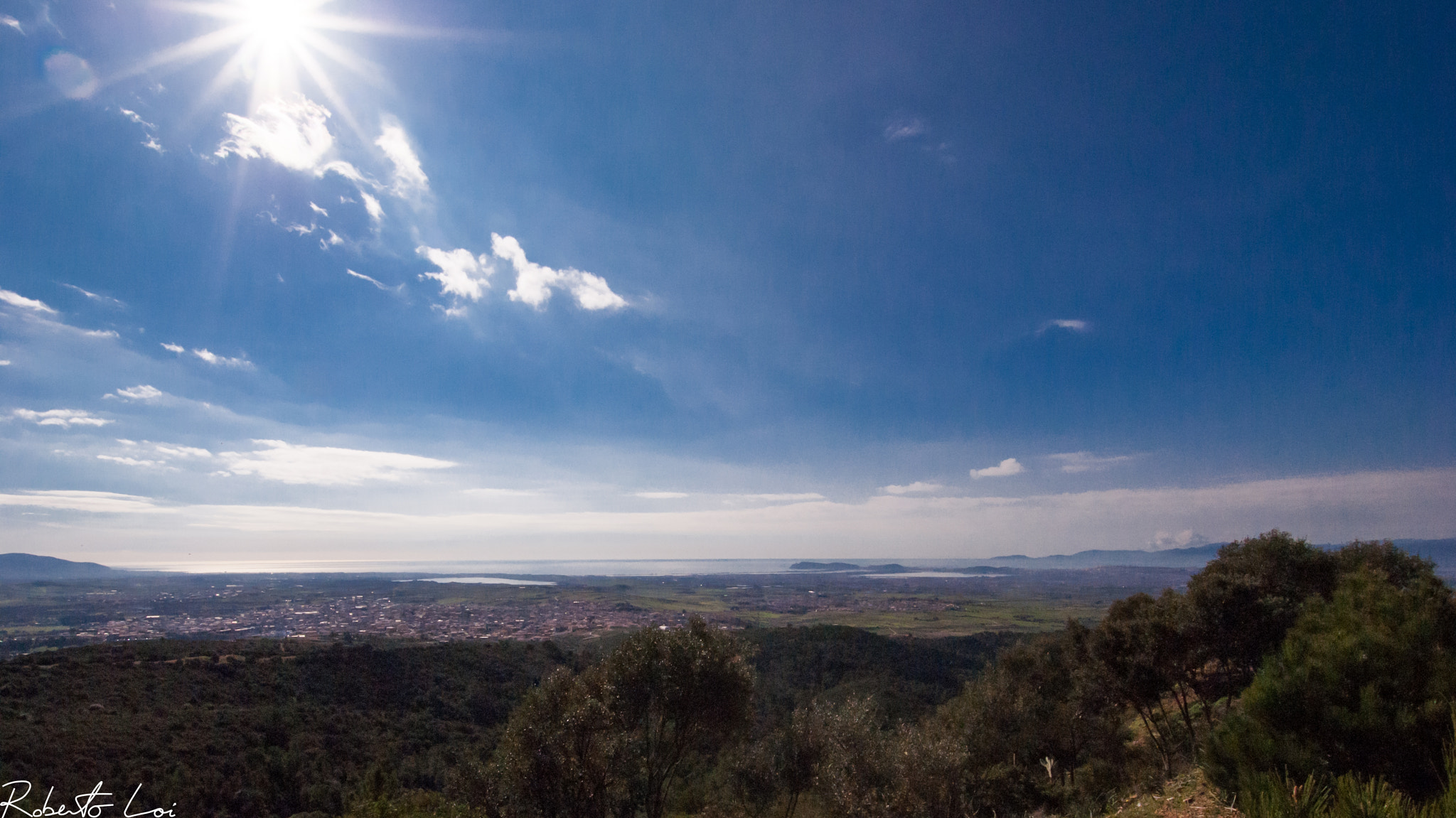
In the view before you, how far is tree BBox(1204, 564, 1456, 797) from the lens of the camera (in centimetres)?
695

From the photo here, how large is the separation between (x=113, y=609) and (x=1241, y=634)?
610 feet

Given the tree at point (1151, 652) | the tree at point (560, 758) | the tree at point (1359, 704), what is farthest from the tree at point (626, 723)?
the tree at point (1151, 652)

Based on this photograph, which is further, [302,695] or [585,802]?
[302,695]

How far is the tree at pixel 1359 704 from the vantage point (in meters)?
6.95

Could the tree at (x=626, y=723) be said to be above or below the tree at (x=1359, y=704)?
below

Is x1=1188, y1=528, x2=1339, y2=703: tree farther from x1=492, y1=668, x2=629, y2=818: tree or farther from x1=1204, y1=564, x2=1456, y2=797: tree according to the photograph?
x1=492, y1=668, x2=629, y2=818: tree

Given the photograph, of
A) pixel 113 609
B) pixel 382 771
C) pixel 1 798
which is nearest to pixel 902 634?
pixel 382 771

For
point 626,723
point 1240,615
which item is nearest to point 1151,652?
point 1240,615

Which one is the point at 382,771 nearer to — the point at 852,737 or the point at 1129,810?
the point at 852,737

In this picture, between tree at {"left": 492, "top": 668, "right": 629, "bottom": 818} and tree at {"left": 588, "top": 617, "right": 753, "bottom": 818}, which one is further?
tree at {"left": 588, "top": 617, "right": 753, "bottom": 818}

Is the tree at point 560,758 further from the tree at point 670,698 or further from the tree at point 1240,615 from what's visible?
the tree at point 1240,615

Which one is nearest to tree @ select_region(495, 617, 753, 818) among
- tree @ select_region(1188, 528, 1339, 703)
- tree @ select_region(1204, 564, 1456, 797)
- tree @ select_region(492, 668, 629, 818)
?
tree @ select_region(492, 668, 629, 818)

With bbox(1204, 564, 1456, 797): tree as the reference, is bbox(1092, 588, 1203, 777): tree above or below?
below

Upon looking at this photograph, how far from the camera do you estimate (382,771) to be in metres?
A: 29.2
